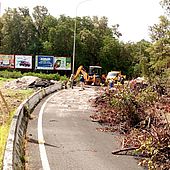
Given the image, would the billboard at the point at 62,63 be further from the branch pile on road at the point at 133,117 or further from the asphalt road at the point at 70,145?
the branch pile on road at the point at 133,117

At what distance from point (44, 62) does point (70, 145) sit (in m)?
51.1

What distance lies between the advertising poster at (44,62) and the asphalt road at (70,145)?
43478 mm

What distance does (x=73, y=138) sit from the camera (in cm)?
1323

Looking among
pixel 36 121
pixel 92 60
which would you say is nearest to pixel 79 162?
pixel 36 121

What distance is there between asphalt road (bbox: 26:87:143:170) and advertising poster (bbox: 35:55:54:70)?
4348cm

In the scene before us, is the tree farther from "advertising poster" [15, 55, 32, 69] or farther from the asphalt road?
the asphalt road

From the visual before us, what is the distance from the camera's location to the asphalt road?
9938 millimetres

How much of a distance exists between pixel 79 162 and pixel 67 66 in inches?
2091

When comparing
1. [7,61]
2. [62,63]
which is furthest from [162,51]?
[7,61]

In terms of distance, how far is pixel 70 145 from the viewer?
39.8ft

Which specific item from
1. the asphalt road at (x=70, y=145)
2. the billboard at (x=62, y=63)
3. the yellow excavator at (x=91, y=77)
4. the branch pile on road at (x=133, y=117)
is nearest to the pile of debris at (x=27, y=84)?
the yellow excavator at (x=91, y=77)

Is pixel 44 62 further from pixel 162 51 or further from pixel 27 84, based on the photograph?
pixel 27 84

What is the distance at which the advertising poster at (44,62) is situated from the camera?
2459 inches

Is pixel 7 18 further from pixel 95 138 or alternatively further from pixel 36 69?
pixel 95 138
